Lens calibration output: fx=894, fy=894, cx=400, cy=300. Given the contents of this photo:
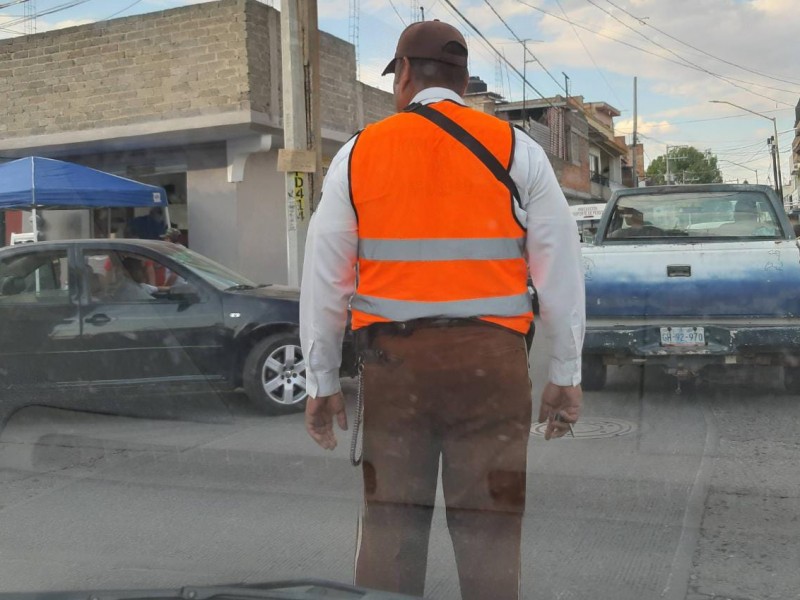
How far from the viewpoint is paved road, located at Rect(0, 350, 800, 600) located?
153 inches

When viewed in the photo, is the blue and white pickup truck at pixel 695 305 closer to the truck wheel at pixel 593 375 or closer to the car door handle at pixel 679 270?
the car door handle at pixel 679 270

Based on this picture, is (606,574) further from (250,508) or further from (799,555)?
(250,508)

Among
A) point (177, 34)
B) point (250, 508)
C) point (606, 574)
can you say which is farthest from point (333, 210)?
point (177, 34)

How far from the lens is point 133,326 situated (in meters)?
7.18

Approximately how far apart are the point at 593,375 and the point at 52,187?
6.53 meters

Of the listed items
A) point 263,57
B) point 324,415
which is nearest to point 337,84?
point 263,57

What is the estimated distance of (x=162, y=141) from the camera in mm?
14781

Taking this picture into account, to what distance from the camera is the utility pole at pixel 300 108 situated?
10453 millimetres

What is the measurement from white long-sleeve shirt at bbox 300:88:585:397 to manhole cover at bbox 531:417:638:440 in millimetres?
3935

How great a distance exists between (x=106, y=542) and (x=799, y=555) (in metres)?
3.25

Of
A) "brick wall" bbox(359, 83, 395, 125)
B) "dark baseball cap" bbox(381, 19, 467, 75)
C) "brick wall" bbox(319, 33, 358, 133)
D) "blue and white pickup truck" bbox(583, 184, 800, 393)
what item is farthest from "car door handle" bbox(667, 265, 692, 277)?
"brick wall" bbox(359, 83, 395, 125)

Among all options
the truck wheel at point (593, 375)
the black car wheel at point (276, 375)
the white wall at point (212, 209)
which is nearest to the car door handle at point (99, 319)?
the black car wheel at point (276, 375)

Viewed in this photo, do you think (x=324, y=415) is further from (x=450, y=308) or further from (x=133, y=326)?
(x=133, y=326)

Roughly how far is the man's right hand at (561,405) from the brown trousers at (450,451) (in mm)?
139
